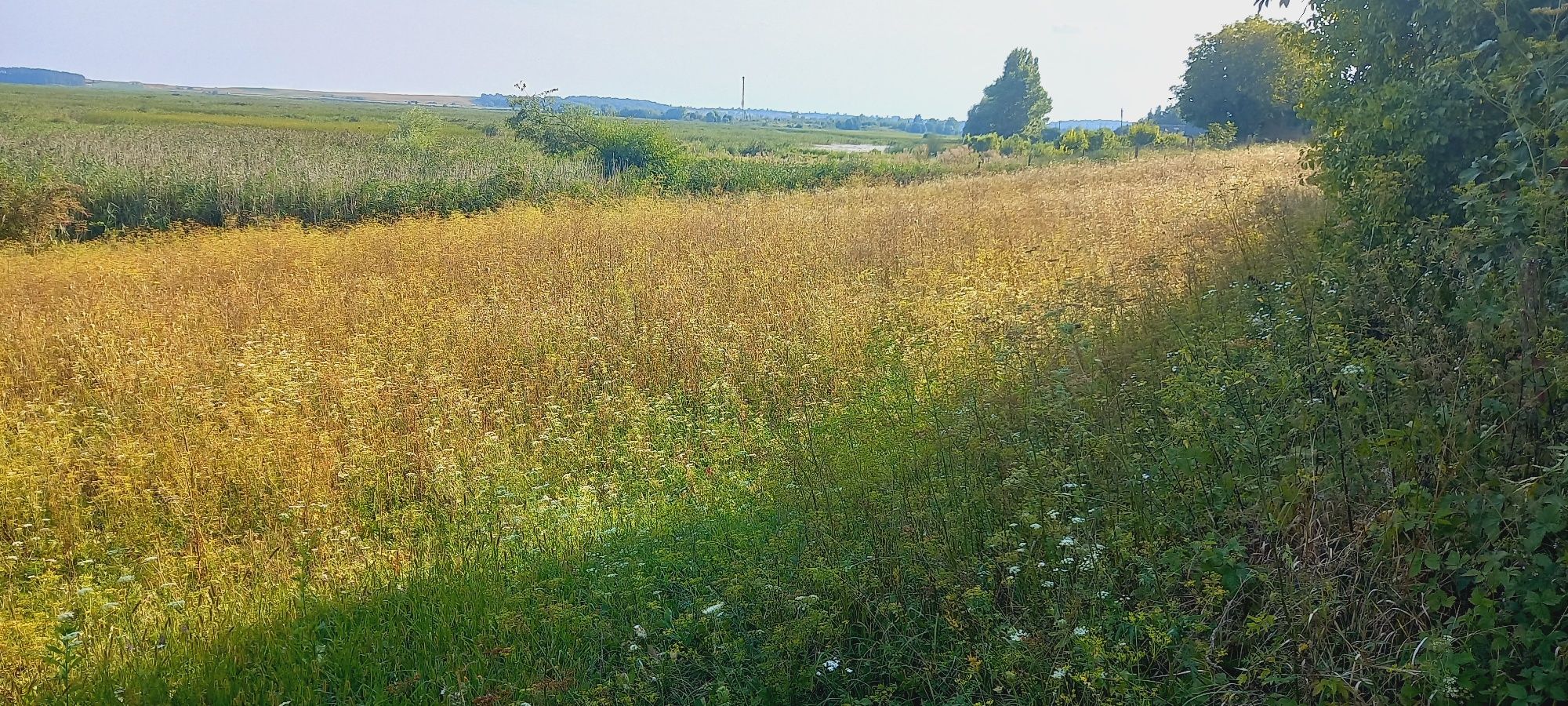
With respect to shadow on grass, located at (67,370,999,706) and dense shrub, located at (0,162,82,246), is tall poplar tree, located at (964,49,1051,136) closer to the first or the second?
dense shrub, located at (0,162,82,246)

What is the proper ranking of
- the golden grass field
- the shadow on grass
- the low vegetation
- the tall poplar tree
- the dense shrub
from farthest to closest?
the tall poplar tree → the low vegetation → the dense shrub → the golden grass field → the shadow on grass

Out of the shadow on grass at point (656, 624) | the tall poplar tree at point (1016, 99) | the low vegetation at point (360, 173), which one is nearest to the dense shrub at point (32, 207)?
the low vegetation at point (360, 173)

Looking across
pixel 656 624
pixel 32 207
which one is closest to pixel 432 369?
pixel 656 624

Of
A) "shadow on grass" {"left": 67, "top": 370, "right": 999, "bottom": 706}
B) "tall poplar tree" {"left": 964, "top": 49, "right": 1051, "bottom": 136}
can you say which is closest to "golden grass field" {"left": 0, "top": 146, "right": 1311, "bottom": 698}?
"shadow on grass" {"left": 67, "top": 370, "right": 999, "bottom": 706}

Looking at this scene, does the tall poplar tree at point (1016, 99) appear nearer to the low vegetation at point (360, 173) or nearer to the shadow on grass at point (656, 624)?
the low vegetation at point (360, 173)

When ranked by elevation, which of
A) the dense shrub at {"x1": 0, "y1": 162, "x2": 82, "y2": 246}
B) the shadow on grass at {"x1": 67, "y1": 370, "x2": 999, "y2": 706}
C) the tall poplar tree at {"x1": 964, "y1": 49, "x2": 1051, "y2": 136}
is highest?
the tall poplar tree at {"x1": 964, "y1": 49, "x2": 1051, "y2": 136}

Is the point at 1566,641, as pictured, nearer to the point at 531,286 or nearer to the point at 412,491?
the point at 412,491

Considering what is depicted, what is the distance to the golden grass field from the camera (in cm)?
483

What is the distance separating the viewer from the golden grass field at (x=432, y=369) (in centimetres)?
483

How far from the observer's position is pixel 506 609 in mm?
3869

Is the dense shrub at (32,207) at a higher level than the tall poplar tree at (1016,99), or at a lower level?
lower

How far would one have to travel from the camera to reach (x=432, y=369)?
7379 millimetres

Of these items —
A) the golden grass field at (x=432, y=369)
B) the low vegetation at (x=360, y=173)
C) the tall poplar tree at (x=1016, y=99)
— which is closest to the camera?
the golden grass field at (x=432, y=369)

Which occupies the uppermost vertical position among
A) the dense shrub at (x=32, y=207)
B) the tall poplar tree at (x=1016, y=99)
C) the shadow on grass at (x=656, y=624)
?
the tall poplar tree at (x=1016, y=99)
